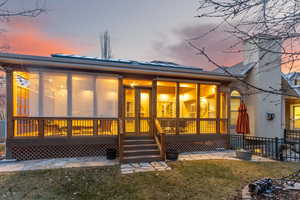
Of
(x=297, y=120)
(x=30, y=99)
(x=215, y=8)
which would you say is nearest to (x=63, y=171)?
(x=30, y=99)

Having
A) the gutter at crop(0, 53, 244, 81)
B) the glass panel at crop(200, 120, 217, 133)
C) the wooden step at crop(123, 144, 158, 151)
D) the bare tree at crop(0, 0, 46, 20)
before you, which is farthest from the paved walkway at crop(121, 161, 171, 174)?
the bare tree at crop(0, 0, 46, 20)

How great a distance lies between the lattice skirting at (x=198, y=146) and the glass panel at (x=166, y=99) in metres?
1.43

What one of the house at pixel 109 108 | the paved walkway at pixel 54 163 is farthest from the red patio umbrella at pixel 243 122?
the paved walkway at pixel 54 163

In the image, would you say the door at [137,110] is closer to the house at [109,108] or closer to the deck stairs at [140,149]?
the house at [109,108]

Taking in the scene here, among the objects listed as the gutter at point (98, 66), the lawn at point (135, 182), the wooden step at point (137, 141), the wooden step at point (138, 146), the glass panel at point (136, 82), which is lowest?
the lawn at point (135, 182)

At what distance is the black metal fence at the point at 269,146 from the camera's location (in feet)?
22.2

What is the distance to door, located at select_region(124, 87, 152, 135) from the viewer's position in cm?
791

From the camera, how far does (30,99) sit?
Result: 22.0 feet

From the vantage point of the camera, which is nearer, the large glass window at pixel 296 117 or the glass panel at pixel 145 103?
the glass panel at pixel 145 103

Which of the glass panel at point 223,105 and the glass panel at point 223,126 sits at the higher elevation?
the glass panel at point 223,105

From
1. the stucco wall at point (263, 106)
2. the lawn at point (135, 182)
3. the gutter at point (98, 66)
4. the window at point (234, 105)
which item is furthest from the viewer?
the window at point (234, 105)

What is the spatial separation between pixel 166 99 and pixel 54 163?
5.26m

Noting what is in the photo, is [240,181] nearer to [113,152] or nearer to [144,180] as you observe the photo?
[144,180]

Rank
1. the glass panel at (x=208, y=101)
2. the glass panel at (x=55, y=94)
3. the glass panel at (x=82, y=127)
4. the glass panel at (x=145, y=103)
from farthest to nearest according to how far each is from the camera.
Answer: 1. the glass panel at (x=208, y=101)
2. the glass panel at (x=145, y=103)
3. the glass panel at (x=82, y=127)
4. the glass panel at (x=55, y=94)
